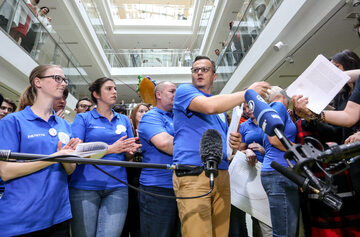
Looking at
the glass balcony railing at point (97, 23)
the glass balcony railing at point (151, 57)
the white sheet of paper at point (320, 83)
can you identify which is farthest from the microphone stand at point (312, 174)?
the glass balcony railing at point (151, 57)

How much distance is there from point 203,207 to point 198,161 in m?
0.25

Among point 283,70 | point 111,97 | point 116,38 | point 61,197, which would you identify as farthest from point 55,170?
point 116,38

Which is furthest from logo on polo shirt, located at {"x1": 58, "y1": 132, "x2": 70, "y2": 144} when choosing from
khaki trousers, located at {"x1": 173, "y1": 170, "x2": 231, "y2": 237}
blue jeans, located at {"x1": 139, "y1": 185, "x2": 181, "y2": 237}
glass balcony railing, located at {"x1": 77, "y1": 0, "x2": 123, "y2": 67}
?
glass balcony railing, located at {"x1": 77, "y1": 0, "x2": 123, "y2": 67}

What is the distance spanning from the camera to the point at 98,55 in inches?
493

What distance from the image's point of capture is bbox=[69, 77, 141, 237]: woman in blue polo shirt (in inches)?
70.1

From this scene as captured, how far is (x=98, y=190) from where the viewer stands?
6.13ft

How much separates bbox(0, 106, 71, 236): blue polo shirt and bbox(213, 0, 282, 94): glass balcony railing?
5.58 meters

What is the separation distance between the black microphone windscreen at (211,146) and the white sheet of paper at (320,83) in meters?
0.78

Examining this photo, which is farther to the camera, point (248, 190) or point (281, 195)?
point (248, 190)

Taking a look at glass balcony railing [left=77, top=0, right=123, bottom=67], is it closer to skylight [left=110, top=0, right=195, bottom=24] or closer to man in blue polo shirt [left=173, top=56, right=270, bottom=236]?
skylight [left=110, top=0, right=195, bottom=24]

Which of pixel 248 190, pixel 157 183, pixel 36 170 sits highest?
pixel 36 170

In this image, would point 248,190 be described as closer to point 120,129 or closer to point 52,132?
point 120,129

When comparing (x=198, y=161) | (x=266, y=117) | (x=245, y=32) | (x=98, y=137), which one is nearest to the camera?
(x=266, y=117)

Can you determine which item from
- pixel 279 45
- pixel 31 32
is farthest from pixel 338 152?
pixel 31 32
